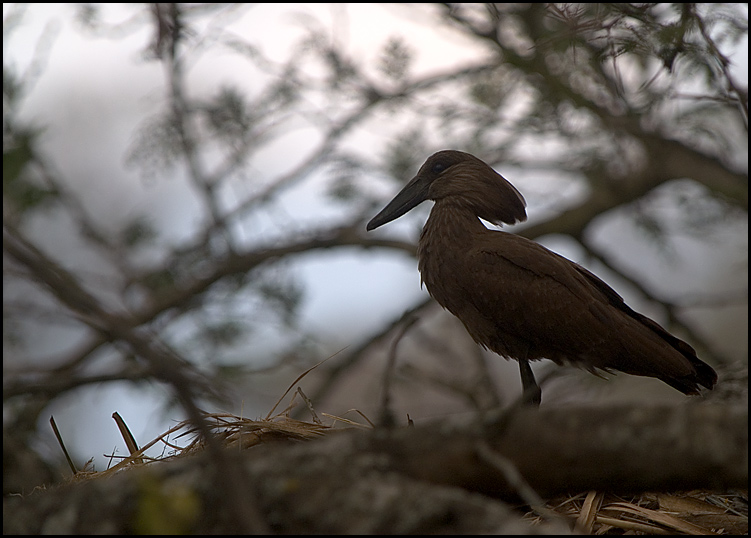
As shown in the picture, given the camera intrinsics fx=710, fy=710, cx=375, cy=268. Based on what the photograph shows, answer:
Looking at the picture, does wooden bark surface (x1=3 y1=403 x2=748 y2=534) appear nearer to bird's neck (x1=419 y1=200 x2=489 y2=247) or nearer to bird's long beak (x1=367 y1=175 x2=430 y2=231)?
bird's neck (x1=419 y1=200 x2=489 y2=247)

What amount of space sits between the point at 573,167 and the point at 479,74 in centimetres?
116

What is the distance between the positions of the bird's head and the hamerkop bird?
0.17 m

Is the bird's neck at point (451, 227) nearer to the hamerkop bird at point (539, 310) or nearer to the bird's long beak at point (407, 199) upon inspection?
the hamerkop bird at point (539, 310)

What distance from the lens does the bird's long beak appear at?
4328 mm

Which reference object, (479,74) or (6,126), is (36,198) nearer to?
(6,126)

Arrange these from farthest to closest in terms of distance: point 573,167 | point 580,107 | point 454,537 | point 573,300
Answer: point 573,167 < point 580,107 < point 573,300 < point 454,537

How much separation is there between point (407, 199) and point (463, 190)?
378mm

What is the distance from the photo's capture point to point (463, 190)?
4133 millimetres

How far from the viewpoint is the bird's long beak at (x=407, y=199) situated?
14.2ft

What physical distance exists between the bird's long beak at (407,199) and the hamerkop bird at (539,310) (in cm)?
41

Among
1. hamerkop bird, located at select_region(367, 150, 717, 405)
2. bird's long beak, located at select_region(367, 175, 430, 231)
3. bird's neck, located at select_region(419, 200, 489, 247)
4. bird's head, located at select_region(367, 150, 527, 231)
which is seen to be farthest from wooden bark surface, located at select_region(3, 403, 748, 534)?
bird's long beak, located at select_region(367, 175, 430, 231)

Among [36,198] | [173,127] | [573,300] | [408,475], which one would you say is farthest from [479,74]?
[408,475]

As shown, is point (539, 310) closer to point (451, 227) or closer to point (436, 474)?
point (451, 227)

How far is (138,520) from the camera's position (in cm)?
174
